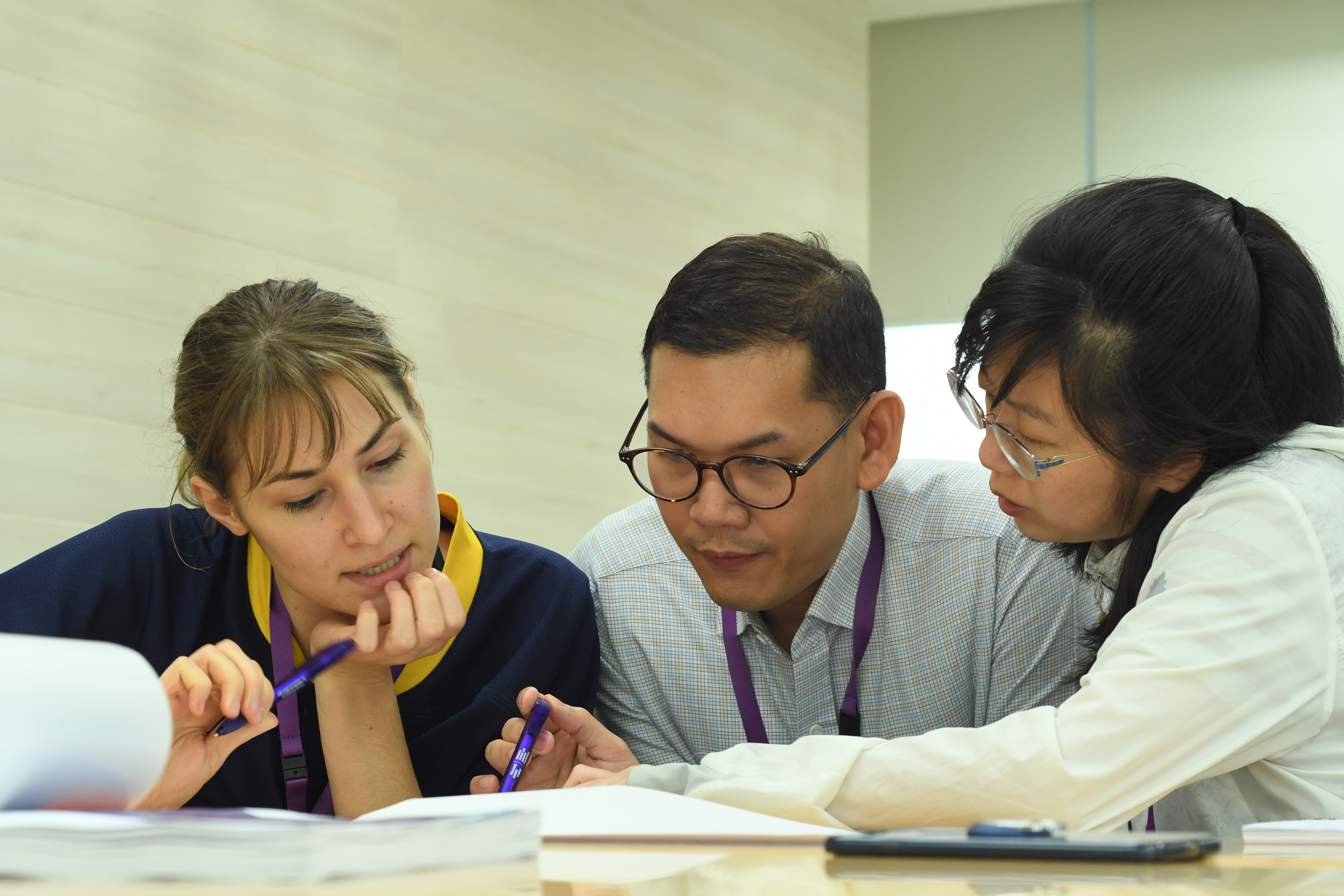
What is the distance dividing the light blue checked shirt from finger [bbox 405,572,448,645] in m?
0.37

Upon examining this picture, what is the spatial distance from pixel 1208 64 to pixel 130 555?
198 inches

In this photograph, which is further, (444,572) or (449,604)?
(444,572)

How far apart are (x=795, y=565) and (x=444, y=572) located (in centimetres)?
49

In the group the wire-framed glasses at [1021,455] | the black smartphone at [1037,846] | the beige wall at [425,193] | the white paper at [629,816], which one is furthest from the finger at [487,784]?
the beige wall at [425,193]

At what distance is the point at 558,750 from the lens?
157 cm

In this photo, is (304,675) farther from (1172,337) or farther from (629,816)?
(1172,337)

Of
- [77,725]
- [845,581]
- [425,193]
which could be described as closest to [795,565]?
[845,581]

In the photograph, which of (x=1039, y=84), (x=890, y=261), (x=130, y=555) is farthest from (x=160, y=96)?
(x=1039, y=84)

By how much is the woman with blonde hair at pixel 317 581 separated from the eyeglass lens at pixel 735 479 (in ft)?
0.81

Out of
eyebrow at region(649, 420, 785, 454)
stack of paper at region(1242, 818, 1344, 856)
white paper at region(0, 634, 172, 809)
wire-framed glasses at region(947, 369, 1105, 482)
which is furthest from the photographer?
eyebrow at region(649, 420, 785, 454)

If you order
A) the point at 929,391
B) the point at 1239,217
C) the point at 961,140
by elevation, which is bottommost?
the point at 929,391

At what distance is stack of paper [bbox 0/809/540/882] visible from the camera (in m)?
0.56

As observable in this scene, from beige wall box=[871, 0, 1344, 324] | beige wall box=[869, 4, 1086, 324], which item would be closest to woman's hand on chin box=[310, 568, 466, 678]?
beige wall box=[871, 0, 1344, 324]

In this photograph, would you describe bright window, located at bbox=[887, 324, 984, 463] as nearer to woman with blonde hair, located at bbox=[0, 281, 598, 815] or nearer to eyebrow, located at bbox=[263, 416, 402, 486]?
woman with blonde hair, located at bbox=[0, 281, 598, 815]
